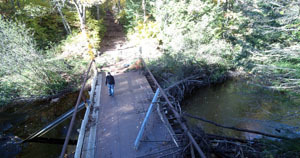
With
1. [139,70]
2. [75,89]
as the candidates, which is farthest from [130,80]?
[75,89]

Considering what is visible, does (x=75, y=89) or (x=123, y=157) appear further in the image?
(x=75, y=89)

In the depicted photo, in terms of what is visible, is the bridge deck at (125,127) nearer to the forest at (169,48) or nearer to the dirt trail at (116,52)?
the forest at (169,48)

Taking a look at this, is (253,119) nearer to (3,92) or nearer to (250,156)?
(250,156)

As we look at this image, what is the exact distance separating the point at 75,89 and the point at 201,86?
10280 millimetres

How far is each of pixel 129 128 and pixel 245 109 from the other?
7.60 meters

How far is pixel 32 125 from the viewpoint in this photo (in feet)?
27.7

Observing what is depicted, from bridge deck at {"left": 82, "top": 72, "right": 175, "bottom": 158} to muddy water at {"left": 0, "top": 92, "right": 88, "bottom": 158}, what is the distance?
11.6 feet

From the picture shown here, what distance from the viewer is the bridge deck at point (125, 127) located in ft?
12.5

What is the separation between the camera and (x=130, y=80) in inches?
334

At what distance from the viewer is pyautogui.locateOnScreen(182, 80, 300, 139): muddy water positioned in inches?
272

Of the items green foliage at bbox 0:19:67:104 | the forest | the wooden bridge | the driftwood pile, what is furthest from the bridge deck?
green foliage at bbox 0:19:67:104

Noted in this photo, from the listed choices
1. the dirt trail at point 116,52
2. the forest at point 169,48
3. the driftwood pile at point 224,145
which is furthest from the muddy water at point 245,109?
the dirt trail at point 116,52

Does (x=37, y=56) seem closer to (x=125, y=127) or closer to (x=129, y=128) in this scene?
(x=125, y=127)

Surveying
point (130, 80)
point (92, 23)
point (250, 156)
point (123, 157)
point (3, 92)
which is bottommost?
point (250, 156)
